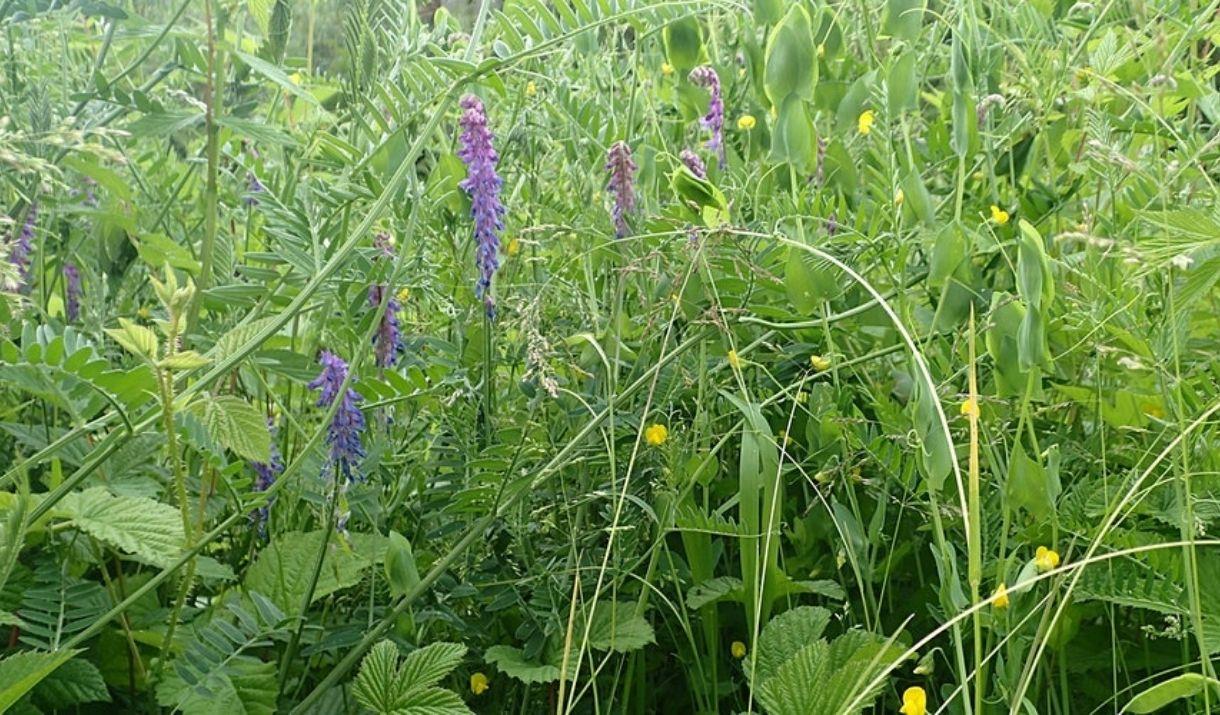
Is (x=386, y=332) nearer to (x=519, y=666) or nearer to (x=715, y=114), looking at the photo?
(x=519, y=666)

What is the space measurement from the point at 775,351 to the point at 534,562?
0.89 feet

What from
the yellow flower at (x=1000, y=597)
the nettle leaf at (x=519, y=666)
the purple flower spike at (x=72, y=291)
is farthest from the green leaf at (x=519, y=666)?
the purple flower spike at (x=72, y=291)

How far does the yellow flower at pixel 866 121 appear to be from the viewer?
122 cm

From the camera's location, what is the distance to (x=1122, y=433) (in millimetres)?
1100

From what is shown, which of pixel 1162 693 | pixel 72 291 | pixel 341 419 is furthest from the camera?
pixel 72 291

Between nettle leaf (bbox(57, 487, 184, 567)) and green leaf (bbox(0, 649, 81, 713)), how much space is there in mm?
73

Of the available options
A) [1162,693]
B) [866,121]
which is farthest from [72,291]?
[1162,693]

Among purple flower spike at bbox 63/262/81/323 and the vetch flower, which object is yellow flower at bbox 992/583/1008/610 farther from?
purple flower spike at bbox 63/262/81/323

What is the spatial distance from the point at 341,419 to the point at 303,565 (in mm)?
150

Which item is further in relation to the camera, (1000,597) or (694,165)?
(694,165)

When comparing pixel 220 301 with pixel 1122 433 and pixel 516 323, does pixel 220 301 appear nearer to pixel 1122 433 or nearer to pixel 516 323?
pixel 516 323

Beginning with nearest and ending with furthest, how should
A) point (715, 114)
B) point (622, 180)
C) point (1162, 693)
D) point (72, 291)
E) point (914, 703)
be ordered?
point (1162, 693), point (914, 703), point (622, 180), point (715, 114), point (72, 291)

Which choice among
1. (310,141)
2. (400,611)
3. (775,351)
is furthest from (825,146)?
(400,611)

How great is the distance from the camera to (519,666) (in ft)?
3.18
